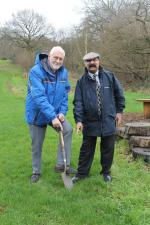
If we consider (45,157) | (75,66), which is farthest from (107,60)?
(45,157)

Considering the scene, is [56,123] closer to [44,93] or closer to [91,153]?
[44,93]

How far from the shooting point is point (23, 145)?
10164mm

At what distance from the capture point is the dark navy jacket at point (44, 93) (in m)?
6.54

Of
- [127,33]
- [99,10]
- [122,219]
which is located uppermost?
[99,10]

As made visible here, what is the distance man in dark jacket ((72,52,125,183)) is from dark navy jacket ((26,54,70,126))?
288mm

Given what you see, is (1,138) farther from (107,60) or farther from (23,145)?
(107,60)

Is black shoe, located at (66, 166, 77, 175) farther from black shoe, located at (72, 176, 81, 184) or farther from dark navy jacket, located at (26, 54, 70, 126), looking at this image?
dark navy jacket, located at (26, 54, 70, 126)

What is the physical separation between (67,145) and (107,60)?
1102 inches

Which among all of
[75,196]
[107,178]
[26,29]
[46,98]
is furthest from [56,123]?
[26,29]

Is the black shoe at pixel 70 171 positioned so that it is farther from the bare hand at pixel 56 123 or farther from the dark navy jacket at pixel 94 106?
the bare hand at pixel 56 123

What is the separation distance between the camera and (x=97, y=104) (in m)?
6.68

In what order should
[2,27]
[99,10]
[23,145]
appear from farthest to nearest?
[2,27]
[99,10]
[23,145]

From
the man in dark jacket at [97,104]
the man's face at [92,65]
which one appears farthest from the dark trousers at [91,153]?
the man's face at [92,65]

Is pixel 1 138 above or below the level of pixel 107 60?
below
